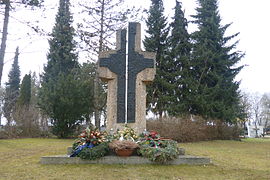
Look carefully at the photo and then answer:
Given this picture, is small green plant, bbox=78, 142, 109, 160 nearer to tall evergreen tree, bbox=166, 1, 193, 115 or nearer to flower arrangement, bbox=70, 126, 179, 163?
flower arrangement, bbox=70, 126, 179, 163

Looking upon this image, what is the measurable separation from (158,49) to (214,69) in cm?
588

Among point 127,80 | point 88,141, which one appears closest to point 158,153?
point 88,141

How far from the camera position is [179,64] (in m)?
24.7

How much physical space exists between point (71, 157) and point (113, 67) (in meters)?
3.64

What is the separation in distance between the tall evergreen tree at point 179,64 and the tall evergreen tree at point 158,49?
0.68m

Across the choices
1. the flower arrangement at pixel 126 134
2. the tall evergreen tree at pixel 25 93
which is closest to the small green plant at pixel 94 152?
the flower arrangement at pixel 126 134

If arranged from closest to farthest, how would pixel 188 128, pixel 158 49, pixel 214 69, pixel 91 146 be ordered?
pixel 91 146, pixel 188 128, pixel 214 69, pixel 158 49

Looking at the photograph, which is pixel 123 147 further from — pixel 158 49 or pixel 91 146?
pixel 158 49

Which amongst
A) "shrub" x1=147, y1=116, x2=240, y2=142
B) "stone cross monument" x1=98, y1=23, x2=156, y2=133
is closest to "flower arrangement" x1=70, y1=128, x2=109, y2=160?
"stone cross monument" x1=98, y1=23, x2=156, y2=133

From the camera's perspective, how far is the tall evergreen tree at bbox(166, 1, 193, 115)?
23016mm

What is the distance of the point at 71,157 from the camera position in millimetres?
6527

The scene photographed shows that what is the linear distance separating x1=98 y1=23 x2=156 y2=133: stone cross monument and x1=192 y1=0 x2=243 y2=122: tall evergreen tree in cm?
1453

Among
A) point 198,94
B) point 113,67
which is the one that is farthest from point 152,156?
point 198,94

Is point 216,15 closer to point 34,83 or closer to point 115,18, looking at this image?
point 115,18
